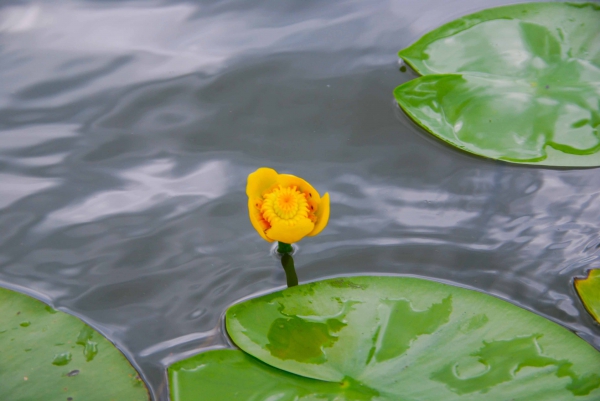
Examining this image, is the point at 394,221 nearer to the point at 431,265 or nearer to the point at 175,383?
the point at 431,265

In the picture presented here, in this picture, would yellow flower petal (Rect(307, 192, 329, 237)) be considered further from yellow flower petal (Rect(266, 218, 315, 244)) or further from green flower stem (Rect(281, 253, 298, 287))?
green flower stem (Rect(281, 253, 298, 287))

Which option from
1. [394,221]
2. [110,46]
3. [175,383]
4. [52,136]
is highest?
[110,46]

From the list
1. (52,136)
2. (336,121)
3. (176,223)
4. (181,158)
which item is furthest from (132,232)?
(336,121)

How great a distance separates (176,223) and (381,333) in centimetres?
78

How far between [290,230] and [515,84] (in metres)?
1.13

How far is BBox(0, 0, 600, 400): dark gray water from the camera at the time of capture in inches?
62.3

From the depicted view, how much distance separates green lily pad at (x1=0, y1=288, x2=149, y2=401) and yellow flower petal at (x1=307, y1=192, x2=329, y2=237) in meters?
0.60

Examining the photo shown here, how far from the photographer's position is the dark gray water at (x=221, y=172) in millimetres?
1582

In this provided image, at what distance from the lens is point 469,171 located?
1.83 meters

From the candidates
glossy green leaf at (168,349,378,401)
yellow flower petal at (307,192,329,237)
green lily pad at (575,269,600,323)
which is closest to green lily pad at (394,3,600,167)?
green lily pad at (575,269,600,323)

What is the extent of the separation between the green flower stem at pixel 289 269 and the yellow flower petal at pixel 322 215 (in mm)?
203

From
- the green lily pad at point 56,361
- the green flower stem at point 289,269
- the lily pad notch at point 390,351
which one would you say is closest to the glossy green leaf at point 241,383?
the lily pad notch at point 390,351

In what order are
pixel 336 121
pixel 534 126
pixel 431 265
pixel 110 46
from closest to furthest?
1. pixel 431 265
2. pixel 534 126
3. pixel 336 121
4. pixel 110 46

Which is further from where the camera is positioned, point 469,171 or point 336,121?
point 336,121
